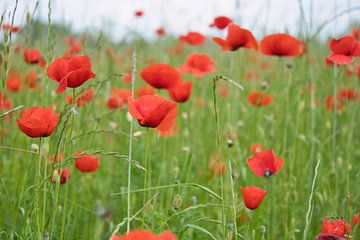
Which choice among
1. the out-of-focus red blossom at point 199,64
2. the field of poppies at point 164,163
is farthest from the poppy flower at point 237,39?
the out-of-focus red blossom at point 199,64

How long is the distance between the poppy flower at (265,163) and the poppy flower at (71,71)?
49cm

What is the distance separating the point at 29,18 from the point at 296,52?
934 mm

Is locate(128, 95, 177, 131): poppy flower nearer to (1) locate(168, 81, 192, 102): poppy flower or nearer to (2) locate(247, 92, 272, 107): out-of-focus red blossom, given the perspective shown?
(1) locate(168, 81, 192, 102): poppy flower

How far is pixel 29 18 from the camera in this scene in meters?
1.37

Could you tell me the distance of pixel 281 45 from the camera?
5.93 ft

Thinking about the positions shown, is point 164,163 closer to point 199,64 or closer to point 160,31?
point 199,64

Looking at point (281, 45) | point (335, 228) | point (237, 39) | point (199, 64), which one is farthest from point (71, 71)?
point (199, 64)

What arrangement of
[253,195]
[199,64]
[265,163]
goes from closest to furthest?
[253,195] < [265,163] < [199,64]

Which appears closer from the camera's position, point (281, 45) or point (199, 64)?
point (281, 45)

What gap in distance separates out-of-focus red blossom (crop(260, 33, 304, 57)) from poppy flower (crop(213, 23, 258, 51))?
2.3 inches

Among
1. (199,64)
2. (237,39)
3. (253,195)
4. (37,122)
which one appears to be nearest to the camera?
(37,122)

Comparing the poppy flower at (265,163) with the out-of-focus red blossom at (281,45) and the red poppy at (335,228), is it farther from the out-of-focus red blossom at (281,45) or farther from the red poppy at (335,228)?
the out-of-focus red blossom at (281,45)

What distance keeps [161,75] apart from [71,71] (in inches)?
18.6

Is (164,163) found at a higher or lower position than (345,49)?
lower
